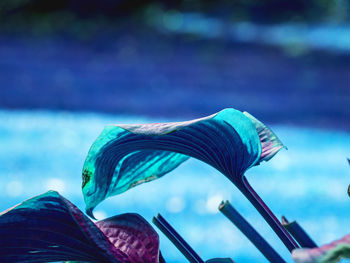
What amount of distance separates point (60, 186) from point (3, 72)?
9.93 ft

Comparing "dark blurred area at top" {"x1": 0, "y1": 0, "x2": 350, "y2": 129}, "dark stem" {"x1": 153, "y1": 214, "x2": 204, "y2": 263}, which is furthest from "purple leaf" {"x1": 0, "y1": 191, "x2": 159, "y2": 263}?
"dark blurred area at top" {"x1": 0, "y1": 0, "x2": 350, "y2": 129}

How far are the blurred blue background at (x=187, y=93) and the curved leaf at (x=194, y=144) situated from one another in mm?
513

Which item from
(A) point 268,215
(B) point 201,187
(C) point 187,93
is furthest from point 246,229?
(C) point 187,93

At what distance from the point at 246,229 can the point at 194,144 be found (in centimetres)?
3

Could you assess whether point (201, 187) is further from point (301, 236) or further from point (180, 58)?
point (180, 58)

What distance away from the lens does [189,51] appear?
16.1 feet

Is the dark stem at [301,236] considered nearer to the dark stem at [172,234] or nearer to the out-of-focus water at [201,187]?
the dark stem at [172,234]

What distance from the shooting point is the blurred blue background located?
3.58ft

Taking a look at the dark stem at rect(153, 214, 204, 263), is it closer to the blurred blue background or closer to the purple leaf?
the purple leaf

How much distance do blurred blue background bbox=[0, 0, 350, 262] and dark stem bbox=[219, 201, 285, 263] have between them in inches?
20.4

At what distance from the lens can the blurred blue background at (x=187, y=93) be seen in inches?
43.0

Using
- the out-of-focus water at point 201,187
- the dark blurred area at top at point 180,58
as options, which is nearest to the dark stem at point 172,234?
the out-of-focus water at point 201,187

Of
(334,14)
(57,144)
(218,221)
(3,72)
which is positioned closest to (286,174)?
(218,221)

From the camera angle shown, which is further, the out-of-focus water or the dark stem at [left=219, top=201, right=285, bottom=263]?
the out-of-focus water
